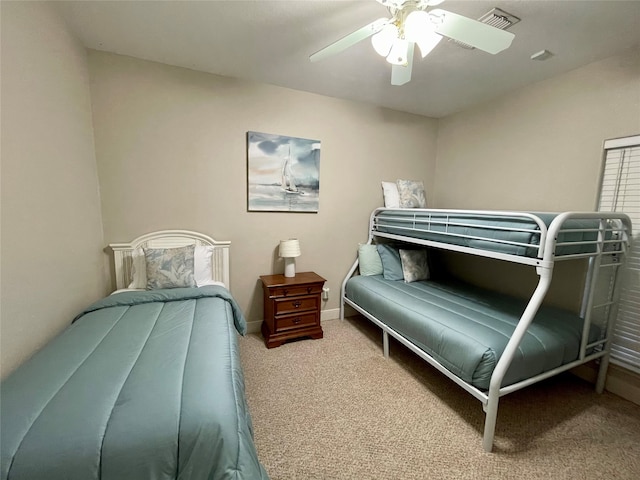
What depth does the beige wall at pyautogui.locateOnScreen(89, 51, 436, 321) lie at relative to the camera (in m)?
2.14

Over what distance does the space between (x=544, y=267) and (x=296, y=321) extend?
6.37 ft

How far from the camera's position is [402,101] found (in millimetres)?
2826

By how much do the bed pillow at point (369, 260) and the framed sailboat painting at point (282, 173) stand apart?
2.45ft

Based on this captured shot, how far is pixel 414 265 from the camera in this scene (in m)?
2.80

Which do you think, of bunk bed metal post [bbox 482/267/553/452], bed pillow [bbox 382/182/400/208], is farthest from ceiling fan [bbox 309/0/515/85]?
bed pillow [bbox 382/182/400/208]

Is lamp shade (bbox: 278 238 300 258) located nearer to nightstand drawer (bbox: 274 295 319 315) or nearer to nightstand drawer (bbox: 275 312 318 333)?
nightstand drawer (bbox: 274 295 319 315)

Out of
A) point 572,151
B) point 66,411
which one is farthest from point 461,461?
point 572,151

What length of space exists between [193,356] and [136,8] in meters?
2.04

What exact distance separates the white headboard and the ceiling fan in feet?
6.33

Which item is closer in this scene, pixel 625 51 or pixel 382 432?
pixel 382 432

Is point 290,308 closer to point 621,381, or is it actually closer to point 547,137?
point 621,381

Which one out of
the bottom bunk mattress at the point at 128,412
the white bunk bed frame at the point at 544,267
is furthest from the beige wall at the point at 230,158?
the bottom bunk mattress at the point at 128,412

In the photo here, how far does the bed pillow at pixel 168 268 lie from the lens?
2068 millimetres

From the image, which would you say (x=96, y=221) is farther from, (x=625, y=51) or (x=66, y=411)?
(x=625, y=51)
